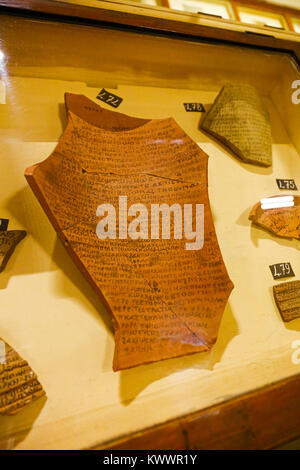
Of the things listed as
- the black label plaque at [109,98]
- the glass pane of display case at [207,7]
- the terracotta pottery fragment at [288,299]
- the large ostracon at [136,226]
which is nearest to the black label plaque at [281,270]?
the terracotta pottery fragment at [288,299]

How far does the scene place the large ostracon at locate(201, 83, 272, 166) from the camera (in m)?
1.17

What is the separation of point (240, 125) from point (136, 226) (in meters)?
0.69

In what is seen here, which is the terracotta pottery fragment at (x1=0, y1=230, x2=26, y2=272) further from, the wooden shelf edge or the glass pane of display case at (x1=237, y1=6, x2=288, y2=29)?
the glass pane of display case at (x1=237, y1=6, x2=288, y2=29)

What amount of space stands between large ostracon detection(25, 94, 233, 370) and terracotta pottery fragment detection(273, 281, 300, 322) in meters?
0.20

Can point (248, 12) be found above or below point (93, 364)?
above

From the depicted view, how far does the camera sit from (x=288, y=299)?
0.91 meters

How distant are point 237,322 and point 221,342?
9 cm

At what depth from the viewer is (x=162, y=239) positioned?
0.85 metres

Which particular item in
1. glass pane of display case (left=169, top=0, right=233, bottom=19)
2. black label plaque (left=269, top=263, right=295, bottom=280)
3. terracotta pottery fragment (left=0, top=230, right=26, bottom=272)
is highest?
glass pane of display case (left=169, top=0, right=233, bottom=19)

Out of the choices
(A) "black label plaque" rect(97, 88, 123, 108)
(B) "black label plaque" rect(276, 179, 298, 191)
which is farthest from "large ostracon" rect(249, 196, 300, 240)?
(A) "black label plaque" rect(97, 88, 123, 108)

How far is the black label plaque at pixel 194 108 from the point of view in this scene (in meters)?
1.23

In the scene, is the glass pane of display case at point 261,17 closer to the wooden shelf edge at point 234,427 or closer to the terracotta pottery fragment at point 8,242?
the terracotta pottery fragment at point 8,242
